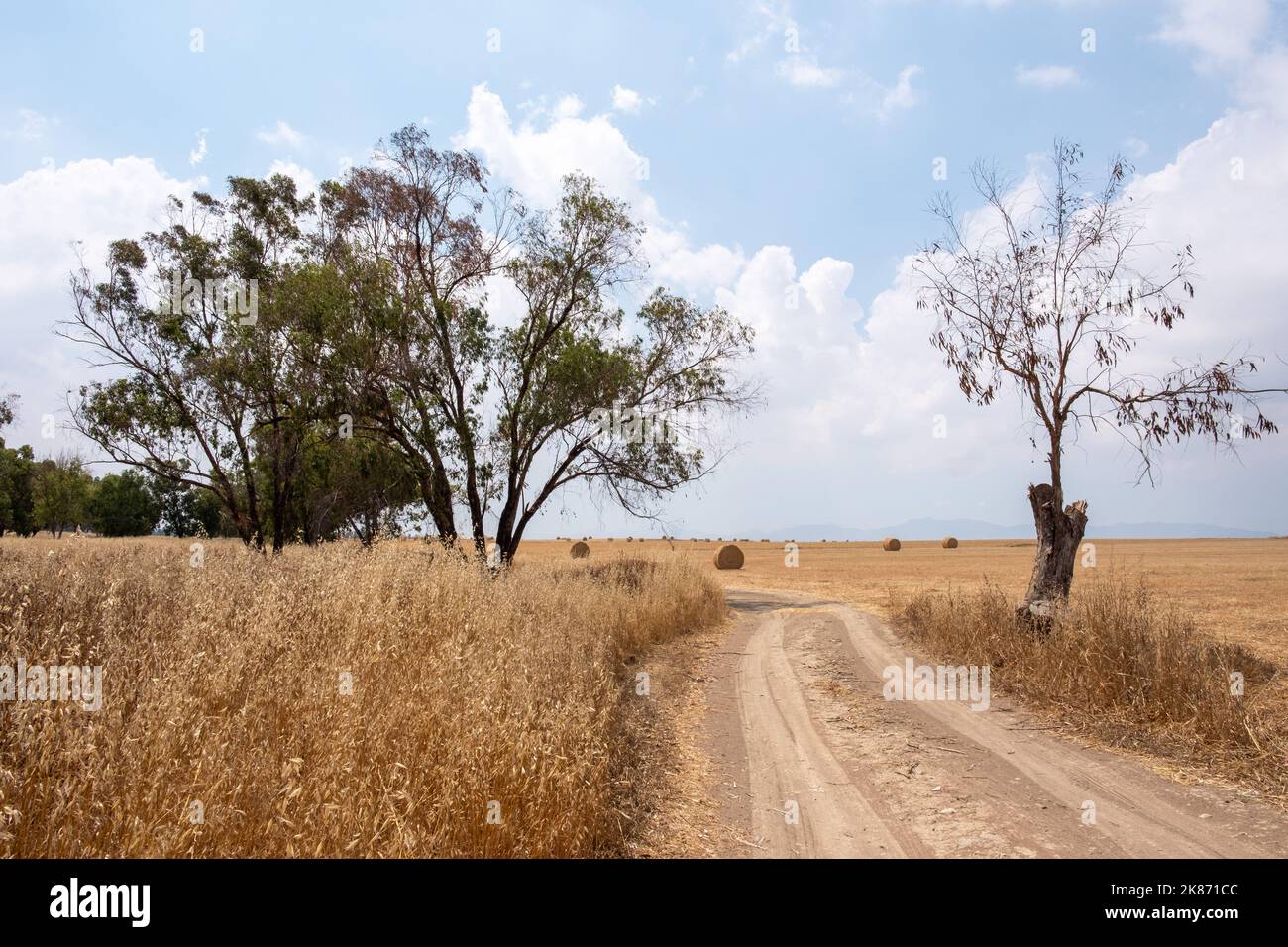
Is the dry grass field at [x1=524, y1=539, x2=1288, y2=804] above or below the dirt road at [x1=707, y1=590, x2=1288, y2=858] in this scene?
above

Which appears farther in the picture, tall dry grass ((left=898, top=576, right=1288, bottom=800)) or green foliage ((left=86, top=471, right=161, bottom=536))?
green foliage ((left=86, top=471, right=161, bottom=536))

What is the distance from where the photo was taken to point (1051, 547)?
12.0 meters

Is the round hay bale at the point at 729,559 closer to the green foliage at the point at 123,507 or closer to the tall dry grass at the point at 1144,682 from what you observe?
the tall dry grass at the point at 1144,682

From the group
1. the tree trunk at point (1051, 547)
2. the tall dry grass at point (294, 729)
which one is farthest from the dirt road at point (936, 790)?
the tree trunk at point (1051, 547)

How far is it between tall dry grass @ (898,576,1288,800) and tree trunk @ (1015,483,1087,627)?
0.40m

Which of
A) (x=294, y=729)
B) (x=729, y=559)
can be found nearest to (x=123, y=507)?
(x=729, y=559)

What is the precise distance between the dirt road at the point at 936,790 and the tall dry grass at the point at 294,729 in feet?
4.87

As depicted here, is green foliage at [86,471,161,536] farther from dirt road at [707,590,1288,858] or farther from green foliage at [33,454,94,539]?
dirt road at [707,590,1288,858]

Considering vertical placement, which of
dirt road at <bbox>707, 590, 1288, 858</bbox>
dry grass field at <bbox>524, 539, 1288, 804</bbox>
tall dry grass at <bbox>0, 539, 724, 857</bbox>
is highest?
tall dry grass at <bbox>0, 539, 724, 857</bbox>

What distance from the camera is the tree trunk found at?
1147 cm
